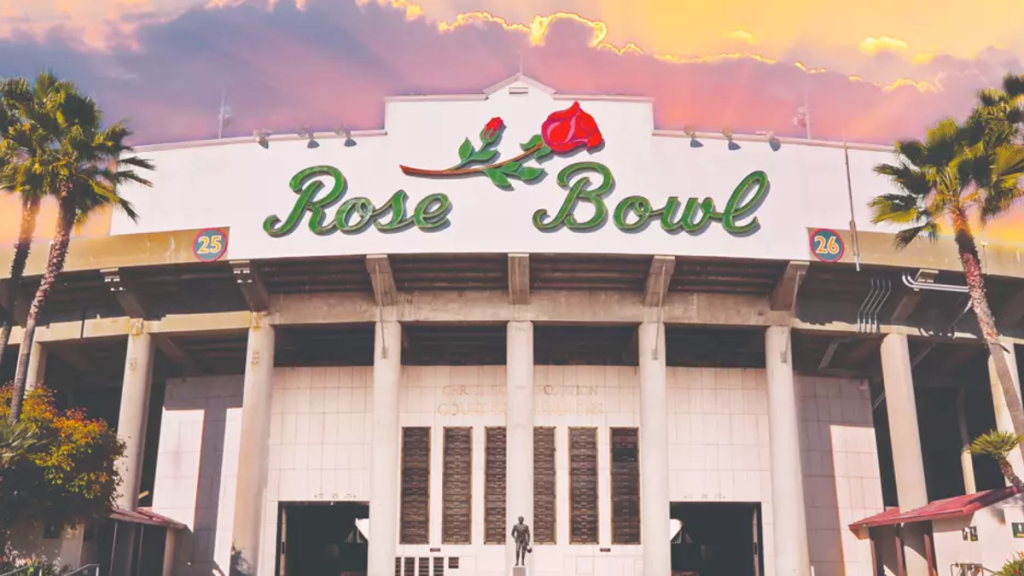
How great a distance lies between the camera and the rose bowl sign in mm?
40438

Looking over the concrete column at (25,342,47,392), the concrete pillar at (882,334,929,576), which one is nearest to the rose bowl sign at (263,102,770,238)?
the concrete pillar at (882,334,929,576)

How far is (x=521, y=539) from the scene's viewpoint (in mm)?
37750

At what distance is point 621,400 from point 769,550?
8.83 meters

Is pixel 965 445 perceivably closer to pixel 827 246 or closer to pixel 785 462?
pixel 785 462

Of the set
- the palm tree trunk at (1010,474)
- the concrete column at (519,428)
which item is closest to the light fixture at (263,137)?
the concrete column at (519,428)

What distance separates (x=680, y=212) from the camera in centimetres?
4066

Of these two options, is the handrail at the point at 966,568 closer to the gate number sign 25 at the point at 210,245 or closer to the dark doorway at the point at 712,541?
the dark doorway at the point at 712,541

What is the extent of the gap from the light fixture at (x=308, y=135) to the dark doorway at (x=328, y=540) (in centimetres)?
1607

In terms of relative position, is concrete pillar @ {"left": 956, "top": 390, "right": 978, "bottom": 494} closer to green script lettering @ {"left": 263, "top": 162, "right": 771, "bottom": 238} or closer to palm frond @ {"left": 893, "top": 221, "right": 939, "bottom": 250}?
green script lettering @ {"left": 263, "top": 162, "right": 771, "bottom": 238}

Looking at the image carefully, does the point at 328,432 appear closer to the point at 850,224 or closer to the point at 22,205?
the point at 22,205

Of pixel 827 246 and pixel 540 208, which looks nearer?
pixel 540 208

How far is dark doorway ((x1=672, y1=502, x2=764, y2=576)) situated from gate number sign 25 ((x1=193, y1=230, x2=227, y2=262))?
2263 centimetres

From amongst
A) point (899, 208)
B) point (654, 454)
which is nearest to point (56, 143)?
point (654, 454)

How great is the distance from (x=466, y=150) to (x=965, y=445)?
30.2 metres
